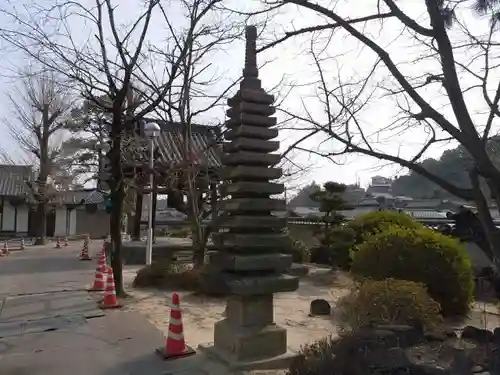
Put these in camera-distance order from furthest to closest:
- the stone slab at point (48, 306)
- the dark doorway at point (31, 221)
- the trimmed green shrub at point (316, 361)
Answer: the dark doorway at point (31, 221)
the stone slab at point (48, 306)
the trimmed green shrub at point (316, 361)

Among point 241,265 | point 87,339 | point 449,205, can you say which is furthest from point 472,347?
point 449,205

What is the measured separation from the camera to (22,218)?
4122 cm

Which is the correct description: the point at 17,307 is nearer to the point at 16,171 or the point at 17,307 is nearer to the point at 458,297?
the point at 458,297

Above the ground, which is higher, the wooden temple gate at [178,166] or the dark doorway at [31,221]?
the wooden temple gate at [178,166]

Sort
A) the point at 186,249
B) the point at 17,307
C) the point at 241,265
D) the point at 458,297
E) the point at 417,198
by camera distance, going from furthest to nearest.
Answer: the point at 417,198
the point at 186,249
the point at 17,307
the point at 458,297
the point at 241,265

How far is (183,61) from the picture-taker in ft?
44.0

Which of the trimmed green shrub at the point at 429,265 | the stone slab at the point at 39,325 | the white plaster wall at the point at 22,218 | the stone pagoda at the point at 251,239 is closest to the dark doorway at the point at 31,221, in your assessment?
the white plaster wall at the point at 22,218

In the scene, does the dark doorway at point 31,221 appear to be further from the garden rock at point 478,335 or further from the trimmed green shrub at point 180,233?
the garden rock at point 478,335

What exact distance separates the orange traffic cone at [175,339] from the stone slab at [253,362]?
1.50 ft

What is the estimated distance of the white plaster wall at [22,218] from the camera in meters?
41.0

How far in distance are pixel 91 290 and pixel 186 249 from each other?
9.64m

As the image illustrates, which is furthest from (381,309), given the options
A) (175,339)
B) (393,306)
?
(175,339)

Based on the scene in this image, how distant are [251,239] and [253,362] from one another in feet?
5.15

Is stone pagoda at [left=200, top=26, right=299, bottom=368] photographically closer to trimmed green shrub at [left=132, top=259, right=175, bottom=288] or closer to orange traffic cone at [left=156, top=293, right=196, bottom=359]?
orange traffic cone at [left=156, top=293, right=196, bottom=359]
